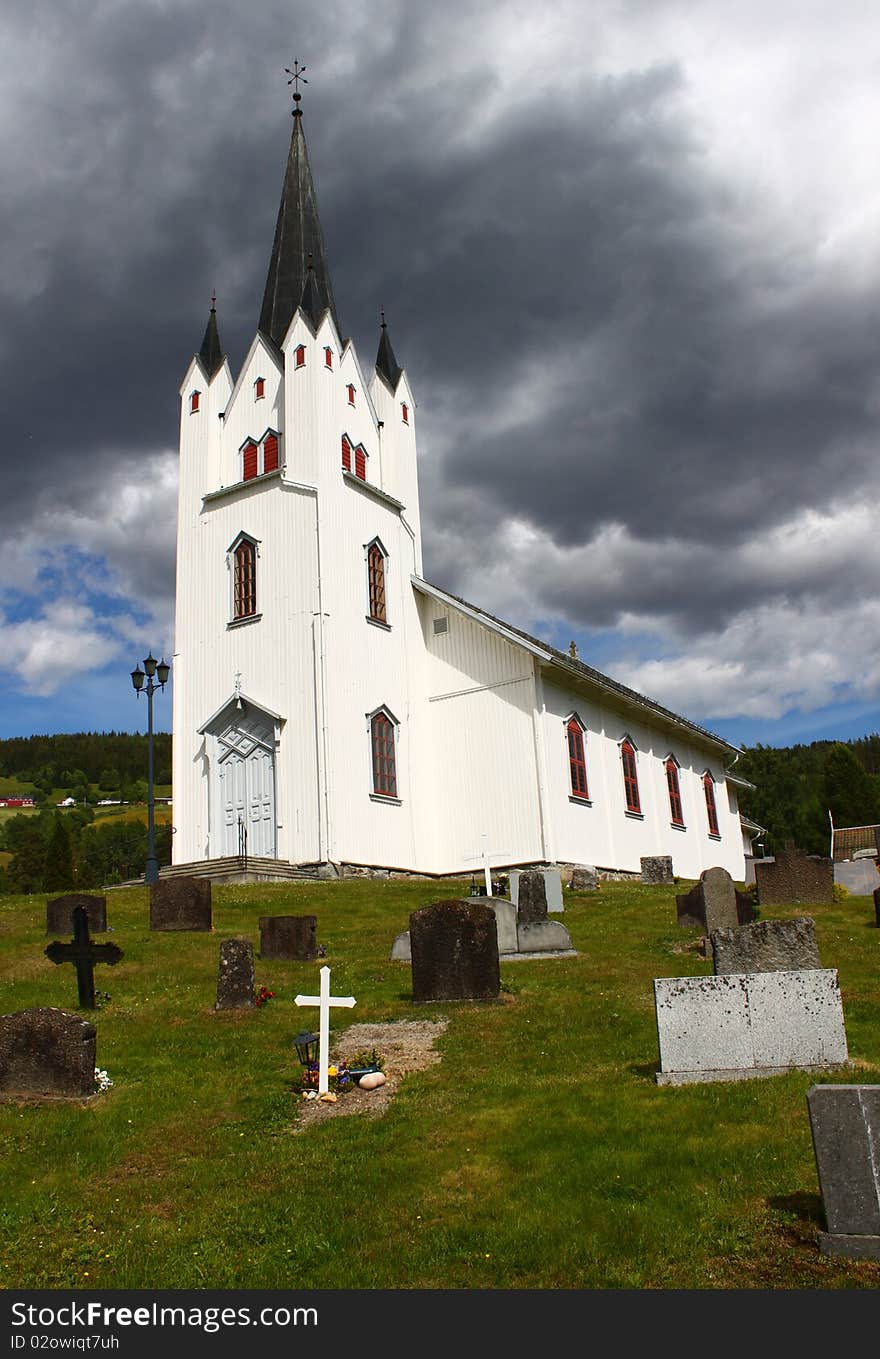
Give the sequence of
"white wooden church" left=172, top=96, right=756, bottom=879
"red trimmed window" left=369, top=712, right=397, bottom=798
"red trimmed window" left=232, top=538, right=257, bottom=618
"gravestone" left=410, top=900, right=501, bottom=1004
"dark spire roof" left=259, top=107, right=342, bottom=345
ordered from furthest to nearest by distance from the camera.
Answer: "dark spire roof" left=259, top=107, right=342, bottom=345
"red trimmed window" left=232, top=538, right=257, bottom=618
"red trimmed window" left=369, top=712, right=397, bottom=798
"white wooden church" left=172, top=96, right=756, bottom=879
"gravestone" left=410, top=900, right=501, bottom=1004

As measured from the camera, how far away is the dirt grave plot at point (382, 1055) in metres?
9.30

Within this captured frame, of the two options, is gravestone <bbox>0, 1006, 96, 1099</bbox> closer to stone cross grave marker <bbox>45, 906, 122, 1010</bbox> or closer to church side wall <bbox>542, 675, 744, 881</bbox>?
stone cross grave marker <bbox>45, 906, 122, 1010</bbox>

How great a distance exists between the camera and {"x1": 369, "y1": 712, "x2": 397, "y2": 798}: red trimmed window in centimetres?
2953

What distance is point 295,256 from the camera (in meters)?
35.8

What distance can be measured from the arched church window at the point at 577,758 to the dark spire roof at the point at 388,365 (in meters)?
12.4

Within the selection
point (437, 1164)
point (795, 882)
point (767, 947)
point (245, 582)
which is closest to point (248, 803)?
point (245, 582)

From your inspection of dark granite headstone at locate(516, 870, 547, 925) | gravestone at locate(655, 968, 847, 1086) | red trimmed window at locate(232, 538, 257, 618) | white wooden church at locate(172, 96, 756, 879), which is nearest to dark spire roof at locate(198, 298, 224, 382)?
white wooden church at locate(172, 96, 756, 879)

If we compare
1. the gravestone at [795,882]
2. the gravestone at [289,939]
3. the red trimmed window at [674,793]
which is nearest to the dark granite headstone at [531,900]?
the gravestone at [289,939]

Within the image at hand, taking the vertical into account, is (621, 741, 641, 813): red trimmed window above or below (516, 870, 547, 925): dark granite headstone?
above

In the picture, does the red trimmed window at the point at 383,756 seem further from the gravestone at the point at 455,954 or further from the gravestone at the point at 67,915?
the gravestone at the point at 455,954

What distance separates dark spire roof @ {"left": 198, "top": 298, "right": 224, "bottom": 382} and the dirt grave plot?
86.9ft

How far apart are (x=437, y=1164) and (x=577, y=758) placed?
78.2 ft

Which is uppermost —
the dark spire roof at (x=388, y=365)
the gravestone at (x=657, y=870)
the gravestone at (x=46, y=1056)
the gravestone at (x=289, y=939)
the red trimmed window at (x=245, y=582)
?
the dark spire roof at (x=388, y=365)

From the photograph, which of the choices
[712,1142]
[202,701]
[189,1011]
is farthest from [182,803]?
[712,1142]
